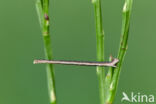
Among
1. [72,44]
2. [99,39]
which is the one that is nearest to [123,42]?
[99,39]

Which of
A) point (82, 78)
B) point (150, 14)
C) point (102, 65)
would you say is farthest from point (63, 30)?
point (102, 65)

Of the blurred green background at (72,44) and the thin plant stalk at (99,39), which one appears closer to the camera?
the thin plant stalk at (99,39)

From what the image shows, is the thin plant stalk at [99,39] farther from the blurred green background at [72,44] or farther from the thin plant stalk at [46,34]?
the blurred green background at [72,44]

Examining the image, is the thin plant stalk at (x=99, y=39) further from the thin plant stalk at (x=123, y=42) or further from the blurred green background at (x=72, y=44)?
the blurred green background at (x=72, y=44)

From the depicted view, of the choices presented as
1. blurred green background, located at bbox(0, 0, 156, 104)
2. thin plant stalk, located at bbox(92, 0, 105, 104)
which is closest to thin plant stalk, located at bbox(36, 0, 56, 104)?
thin plant stalk, located at bbox(92, 0, 105, 104)

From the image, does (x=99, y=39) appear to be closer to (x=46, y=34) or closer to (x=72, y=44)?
(x=46, y=34)

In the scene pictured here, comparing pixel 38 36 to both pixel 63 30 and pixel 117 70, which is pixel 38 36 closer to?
pixel 63 30

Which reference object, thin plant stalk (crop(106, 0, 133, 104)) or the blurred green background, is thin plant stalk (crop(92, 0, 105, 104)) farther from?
the blurred green background

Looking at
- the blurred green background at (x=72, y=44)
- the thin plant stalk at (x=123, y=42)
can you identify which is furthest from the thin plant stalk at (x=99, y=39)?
the blurred green background at (x=72, y=44)
